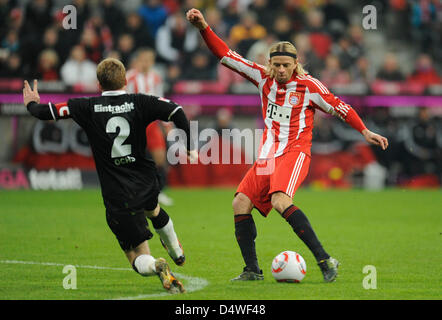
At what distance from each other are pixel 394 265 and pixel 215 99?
9.82m

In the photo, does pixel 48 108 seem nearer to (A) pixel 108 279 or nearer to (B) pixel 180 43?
(A) pixel 108 279

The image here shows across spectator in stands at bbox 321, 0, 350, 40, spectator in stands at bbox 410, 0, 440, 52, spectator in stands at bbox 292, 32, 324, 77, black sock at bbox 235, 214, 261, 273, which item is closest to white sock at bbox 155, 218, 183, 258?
black sock at bbox 235, 214, 261, 273

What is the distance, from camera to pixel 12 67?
57.0 feet

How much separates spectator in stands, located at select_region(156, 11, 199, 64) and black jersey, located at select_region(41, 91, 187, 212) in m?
12.7

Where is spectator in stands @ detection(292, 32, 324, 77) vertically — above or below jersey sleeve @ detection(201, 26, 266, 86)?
above

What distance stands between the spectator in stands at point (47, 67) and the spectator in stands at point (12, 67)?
370 millimetres

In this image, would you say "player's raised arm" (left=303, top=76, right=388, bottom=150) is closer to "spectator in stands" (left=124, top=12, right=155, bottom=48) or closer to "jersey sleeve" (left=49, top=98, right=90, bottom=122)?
"jersey sleeve" (left=49, top=98, right=90, bottom=122)

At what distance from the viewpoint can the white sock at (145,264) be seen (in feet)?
20.9

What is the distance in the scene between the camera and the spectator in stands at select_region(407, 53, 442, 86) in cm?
1975

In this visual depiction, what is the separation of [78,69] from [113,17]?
2323 mm

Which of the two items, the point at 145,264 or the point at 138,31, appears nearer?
the point at 145,264

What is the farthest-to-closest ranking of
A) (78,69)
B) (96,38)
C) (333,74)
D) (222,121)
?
(333,74), (96,38), (78,69), (222,121)

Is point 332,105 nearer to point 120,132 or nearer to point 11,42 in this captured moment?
point 120,132

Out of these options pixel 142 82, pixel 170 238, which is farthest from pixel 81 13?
pixel 170 238
